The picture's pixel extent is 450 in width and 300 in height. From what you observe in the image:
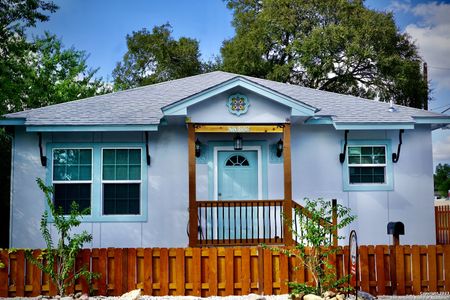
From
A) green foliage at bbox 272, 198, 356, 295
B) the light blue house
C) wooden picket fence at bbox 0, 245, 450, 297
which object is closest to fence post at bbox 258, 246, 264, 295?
wooden picket fence at bbox 0, 245, 450, 297

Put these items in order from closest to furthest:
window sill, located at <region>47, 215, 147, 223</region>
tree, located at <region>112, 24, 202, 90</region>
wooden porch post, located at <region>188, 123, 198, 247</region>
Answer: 1. wooden porch post, located at <region>188, 123, 198, 247</region>
2. window sill, located at <region>47, 215, 147, 223</region>
3. tree, located at <region>112, 24, 202, 90</region>

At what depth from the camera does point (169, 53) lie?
3400 centimetres

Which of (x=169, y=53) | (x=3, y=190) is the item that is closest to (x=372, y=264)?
(x=3, y=190)

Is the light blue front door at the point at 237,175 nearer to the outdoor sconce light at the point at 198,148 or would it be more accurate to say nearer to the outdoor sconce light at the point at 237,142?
the outdoor sconce light at the point at 237,142

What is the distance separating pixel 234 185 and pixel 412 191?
Result: 447 centimetres

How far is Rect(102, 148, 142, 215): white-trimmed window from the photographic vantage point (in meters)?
12.3

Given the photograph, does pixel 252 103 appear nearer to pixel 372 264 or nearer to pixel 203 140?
pixel 203 140

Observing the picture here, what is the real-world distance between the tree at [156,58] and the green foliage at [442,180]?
43458 mm

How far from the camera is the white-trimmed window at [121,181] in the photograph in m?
12.3

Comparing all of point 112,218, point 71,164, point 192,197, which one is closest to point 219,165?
point 192,197

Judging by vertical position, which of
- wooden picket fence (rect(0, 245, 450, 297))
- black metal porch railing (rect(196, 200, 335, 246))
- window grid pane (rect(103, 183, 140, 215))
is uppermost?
window grid pane (rect(103, 183, 140, 215))

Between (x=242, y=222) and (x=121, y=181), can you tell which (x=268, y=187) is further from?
(x=121, y=181)

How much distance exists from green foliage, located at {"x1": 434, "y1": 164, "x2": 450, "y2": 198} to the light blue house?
5615cm

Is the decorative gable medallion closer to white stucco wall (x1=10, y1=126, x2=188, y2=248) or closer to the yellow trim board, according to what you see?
the yellow trim board
